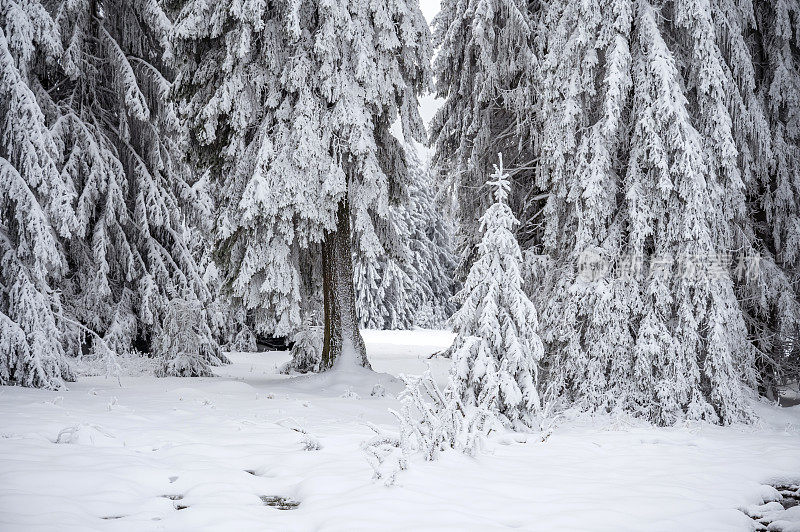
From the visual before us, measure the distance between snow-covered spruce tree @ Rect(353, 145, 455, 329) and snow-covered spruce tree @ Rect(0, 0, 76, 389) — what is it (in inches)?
773

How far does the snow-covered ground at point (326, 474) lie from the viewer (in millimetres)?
3855

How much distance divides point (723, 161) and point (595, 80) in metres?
2.26

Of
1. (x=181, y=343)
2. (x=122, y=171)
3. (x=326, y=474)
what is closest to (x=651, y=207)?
(x=326, y=474)

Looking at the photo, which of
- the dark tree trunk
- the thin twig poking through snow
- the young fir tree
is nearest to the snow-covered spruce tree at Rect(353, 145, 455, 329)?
the dark tree trunk

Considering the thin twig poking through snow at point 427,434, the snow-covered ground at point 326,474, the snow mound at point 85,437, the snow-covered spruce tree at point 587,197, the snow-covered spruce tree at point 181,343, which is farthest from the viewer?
the snow-covered spruce tree at point 181,343

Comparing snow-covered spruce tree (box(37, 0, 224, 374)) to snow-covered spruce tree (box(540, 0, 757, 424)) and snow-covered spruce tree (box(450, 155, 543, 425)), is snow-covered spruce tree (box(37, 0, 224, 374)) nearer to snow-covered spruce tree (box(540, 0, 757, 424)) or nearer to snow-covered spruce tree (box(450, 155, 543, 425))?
snow-covered spruce tree (box(450, 155, 543, 425))

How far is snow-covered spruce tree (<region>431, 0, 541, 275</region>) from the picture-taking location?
1116 cm

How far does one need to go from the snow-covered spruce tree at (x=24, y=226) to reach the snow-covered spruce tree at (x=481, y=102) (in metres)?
7.10

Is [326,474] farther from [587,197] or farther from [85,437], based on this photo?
[587,197]

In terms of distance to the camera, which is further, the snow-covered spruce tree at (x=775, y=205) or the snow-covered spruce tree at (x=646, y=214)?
the snow-covered spruce tree at (x=775, y=205)

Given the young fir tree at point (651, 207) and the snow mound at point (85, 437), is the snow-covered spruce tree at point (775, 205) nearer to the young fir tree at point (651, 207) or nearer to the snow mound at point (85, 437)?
the young fir tree at point (651, 207)

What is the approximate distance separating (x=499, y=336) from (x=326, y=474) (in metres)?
3.03

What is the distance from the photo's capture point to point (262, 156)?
406 inches

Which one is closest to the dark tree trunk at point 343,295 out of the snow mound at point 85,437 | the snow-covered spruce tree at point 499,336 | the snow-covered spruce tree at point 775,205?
the snow-covered spruce tree at point 499,336
